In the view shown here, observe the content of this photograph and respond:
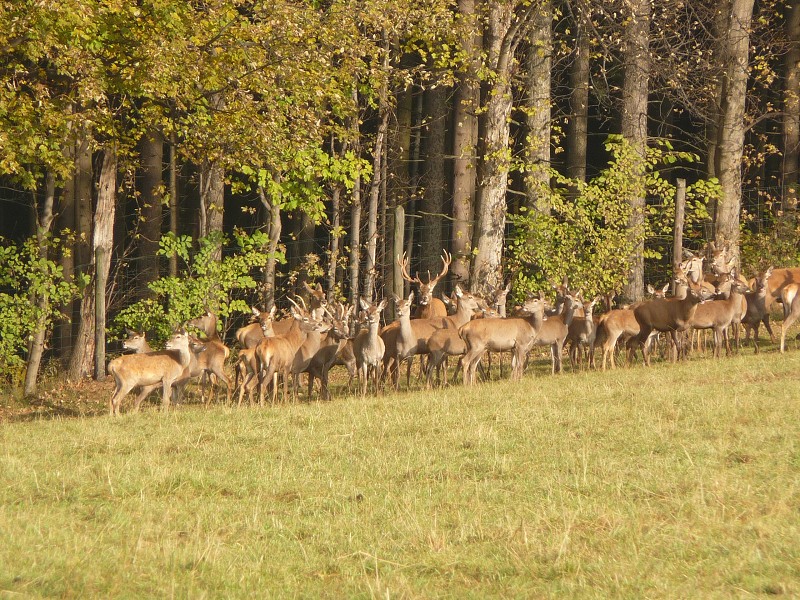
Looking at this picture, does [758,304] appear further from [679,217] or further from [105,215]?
[105,215]

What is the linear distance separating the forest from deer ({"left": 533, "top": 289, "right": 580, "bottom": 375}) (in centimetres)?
301

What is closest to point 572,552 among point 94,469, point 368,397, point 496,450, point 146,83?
point 496,450

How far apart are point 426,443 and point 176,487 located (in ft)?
8.13

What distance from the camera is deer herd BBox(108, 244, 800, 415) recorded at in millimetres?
15703

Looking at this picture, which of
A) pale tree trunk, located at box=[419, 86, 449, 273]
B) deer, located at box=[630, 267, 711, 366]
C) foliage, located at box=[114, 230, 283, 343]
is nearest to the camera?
deer, located at box=[630, 267, 711, 366]

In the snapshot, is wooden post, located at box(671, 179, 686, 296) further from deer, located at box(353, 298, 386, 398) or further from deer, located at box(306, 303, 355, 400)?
deer, located at box(306, 303, 355, 400)

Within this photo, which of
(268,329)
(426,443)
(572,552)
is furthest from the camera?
(268,329)

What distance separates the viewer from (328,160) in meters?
20.5

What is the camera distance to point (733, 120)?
23.6m

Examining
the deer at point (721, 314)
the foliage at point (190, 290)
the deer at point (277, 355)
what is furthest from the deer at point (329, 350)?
the deer at point (721, 314)

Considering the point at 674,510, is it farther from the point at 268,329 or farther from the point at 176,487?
the point at 268,329

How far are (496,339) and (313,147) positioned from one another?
15.7ft

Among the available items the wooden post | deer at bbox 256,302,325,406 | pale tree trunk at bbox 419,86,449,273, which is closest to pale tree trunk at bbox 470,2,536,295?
the wooden post

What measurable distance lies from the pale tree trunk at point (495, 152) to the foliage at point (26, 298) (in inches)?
283
